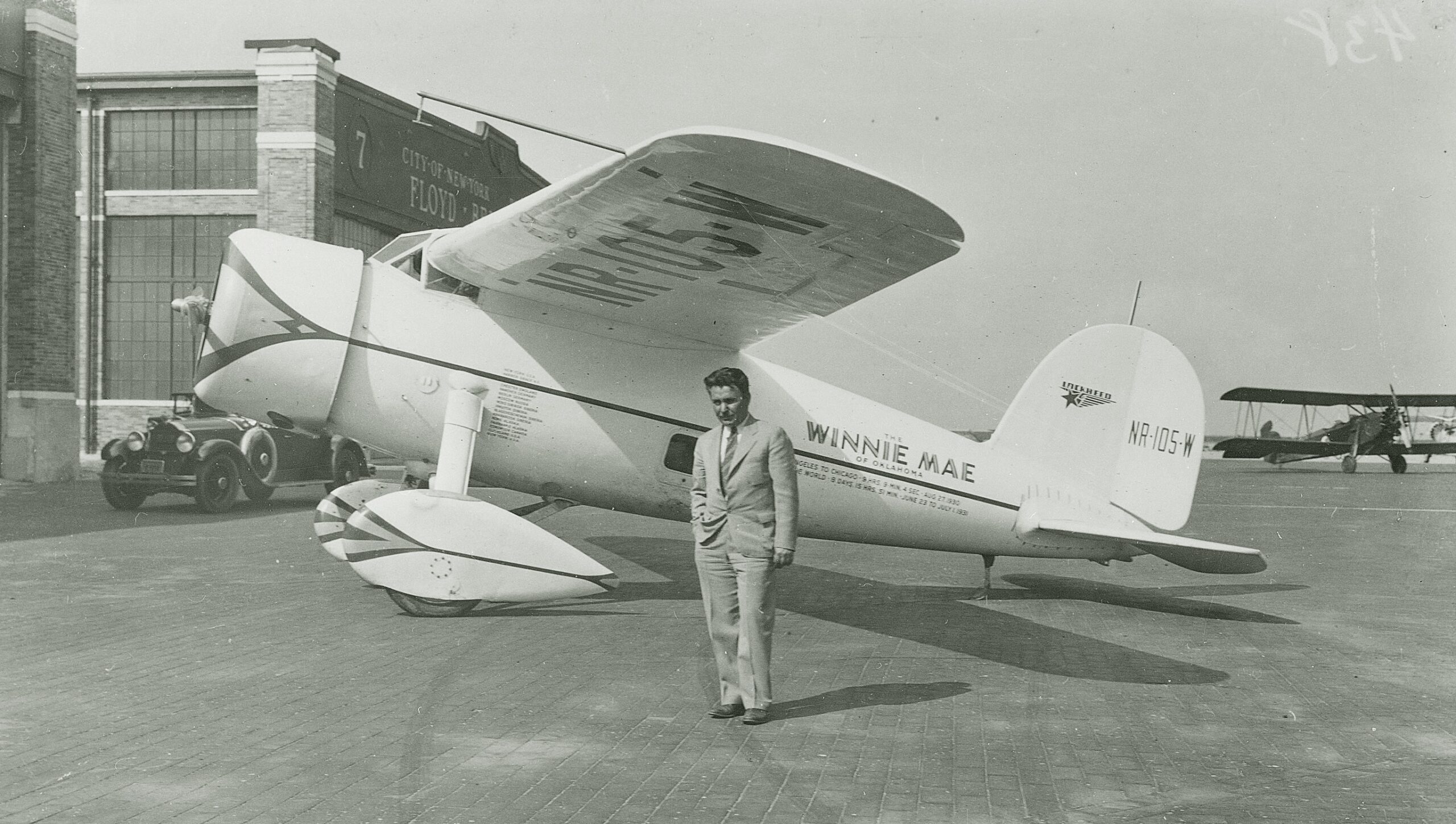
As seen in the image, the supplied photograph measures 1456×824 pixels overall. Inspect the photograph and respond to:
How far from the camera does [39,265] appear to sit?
2175cm

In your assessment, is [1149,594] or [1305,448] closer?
[1149,594]

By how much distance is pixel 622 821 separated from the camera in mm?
3633

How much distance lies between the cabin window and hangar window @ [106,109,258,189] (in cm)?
2520

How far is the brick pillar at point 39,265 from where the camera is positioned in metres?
21.3

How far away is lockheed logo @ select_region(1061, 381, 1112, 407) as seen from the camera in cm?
950

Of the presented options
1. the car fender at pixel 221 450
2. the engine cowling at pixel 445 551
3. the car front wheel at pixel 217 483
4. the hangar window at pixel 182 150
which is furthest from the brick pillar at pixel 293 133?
the engine cowling at pixel 445 551

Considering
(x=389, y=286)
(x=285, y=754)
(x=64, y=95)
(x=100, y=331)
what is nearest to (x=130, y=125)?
(x=100, y=331)

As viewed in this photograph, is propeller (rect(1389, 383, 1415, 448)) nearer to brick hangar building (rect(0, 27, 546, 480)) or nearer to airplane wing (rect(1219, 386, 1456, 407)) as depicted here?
airplane wing (rect(1219, 386, 1456, 407))

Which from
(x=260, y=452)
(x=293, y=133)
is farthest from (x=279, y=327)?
(x=293, y=133)

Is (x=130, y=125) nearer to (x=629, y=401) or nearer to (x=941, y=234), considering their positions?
(x=629, y=401)

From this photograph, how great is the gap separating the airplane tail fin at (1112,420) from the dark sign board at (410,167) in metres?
20.9

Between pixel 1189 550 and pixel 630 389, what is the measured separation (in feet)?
13.7

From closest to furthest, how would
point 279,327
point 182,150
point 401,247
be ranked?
point 279,327 < point 401,247 < point 182,150

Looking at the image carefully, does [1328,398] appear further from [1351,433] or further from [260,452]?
[260,452]
